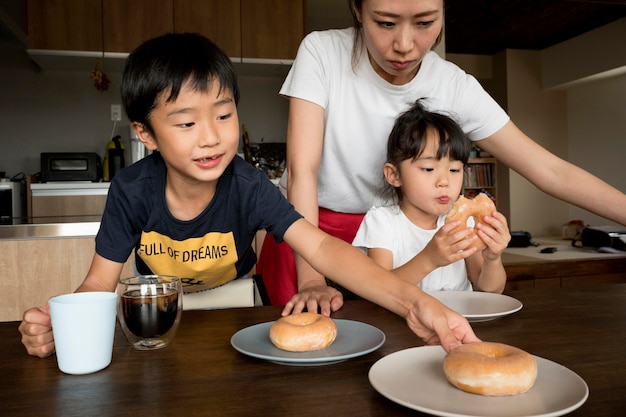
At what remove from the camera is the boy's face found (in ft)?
3.46

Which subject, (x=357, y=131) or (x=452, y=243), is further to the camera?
(x=357, y=131)

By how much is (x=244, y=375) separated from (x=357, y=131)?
1.00m

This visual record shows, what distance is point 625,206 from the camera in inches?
56.1

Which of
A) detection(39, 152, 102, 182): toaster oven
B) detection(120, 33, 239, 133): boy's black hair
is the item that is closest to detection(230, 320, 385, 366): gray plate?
detection(120, 33, 239, 133): boy's black hair

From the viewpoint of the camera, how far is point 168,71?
43.0 inches

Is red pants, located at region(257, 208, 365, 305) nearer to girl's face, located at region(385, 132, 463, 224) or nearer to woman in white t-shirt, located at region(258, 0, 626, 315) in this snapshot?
woman in white t-shirt, located at region(258, 0, 626, 315)

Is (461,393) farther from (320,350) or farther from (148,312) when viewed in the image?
(148,312)

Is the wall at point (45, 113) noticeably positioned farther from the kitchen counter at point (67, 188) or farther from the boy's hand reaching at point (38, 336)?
the boy's hand reaching at point (38, 336)

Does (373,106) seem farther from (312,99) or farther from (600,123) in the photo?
(600,123)

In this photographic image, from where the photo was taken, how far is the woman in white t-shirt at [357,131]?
1.45 meters

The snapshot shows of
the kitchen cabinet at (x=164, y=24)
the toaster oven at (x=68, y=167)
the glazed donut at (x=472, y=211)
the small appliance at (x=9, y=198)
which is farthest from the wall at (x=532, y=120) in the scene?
the glazed donut at (x=472, y=211)

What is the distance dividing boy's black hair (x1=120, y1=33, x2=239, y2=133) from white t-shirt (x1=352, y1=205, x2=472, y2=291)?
537mm

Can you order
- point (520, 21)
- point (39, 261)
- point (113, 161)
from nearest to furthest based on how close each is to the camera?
1. point (39, 261)
2. point (113, 161)
3. point (520, 21)

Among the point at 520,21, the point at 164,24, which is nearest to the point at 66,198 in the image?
the point at 164,24
